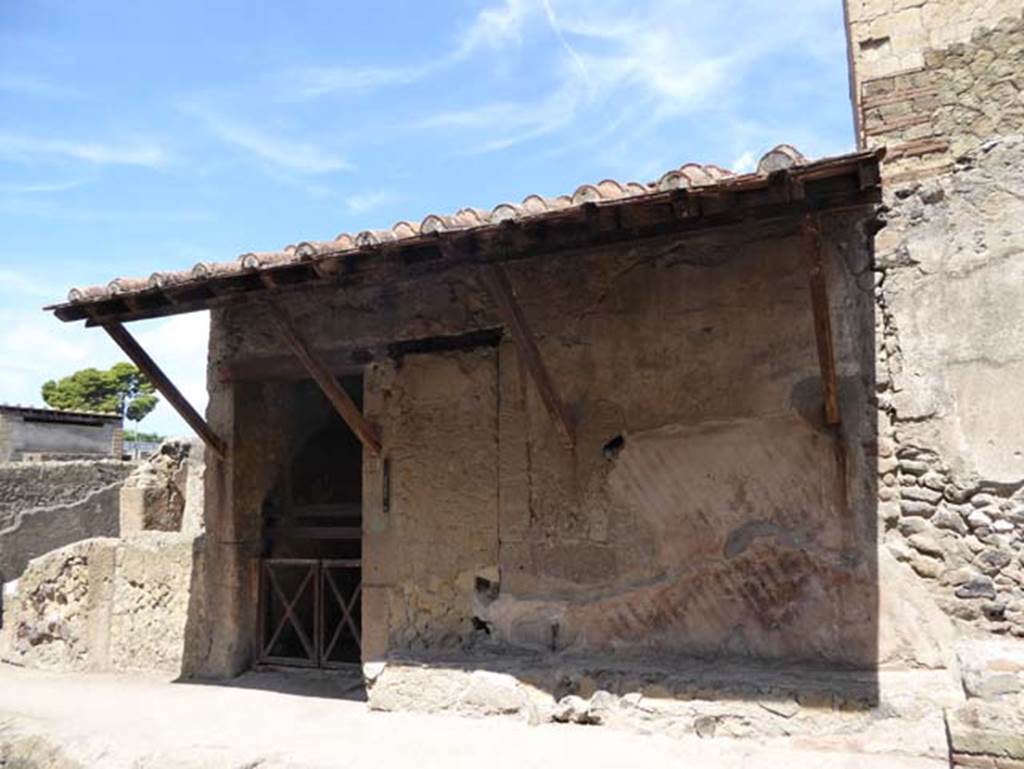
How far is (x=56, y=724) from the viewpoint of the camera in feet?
18.0

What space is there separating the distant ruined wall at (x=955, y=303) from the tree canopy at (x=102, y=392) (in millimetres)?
42380

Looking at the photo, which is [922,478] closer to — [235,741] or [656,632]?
[656,632]

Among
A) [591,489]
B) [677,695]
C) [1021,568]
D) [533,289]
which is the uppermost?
[533,289]

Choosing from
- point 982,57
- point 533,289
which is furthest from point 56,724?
point 982,57

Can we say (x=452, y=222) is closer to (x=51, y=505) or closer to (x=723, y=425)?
(x=723, y=425)

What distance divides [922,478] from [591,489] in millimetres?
1820

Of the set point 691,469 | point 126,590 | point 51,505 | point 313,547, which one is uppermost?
point 691,469

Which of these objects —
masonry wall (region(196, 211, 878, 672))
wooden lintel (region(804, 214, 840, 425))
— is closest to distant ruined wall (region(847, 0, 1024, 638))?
masonry wall (region(196, 211, 878, 672))

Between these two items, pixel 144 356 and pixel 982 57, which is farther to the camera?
pixel 144 356

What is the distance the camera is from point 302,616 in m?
7.47

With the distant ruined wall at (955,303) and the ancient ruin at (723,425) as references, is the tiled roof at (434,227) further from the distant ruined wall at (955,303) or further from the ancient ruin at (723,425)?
the distant ruined wall at (955,303)

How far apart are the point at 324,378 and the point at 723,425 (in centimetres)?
253

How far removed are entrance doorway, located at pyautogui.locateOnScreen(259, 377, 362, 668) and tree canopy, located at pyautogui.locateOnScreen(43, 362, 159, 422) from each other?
37.2 m

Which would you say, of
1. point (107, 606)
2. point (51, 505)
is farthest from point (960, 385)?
point (51, 505)
